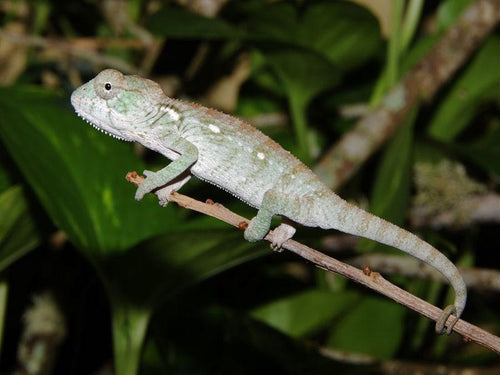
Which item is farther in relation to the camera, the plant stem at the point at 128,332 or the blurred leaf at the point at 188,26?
the blurred leaf at the point at 188,26

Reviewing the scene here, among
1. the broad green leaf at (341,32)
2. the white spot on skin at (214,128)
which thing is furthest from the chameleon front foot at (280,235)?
the broad green leaf at (341,32)

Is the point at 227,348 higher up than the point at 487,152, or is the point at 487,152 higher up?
the point at 487,152

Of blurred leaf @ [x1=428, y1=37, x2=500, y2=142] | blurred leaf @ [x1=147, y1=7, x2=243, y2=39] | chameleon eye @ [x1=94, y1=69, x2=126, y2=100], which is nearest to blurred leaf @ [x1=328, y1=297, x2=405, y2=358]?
blurred leaf @ [x1=428, y1=37, x2=500, y2=142]

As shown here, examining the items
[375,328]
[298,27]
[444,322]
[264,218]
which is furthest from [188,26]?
[444,322]

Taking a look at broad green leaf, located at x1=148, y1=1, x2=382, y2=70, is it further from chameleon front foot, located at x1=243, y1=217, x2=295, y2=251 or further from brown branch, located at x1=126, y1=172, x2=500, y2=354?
brown branch, located at x1=126, y1=172, x2=500, y2=354

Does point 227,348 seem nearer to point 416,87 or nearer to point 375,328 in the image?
point 375,328

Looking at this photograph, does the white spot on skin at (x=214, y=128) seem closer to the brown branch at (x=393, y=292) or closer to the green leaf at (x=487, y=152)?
the brown branch at (x=393, y=292)

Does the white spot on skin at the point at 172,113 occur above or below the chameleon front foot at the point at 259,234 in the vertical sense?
above

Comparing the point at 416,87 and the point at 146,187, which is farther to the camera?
the point at 416,87

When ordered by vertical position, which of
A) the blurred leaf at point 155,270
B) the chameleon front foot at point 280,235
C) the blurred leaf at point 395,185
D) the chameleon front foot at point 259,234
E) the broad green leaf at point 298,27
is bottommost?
the blurred leaf at point 155,270
